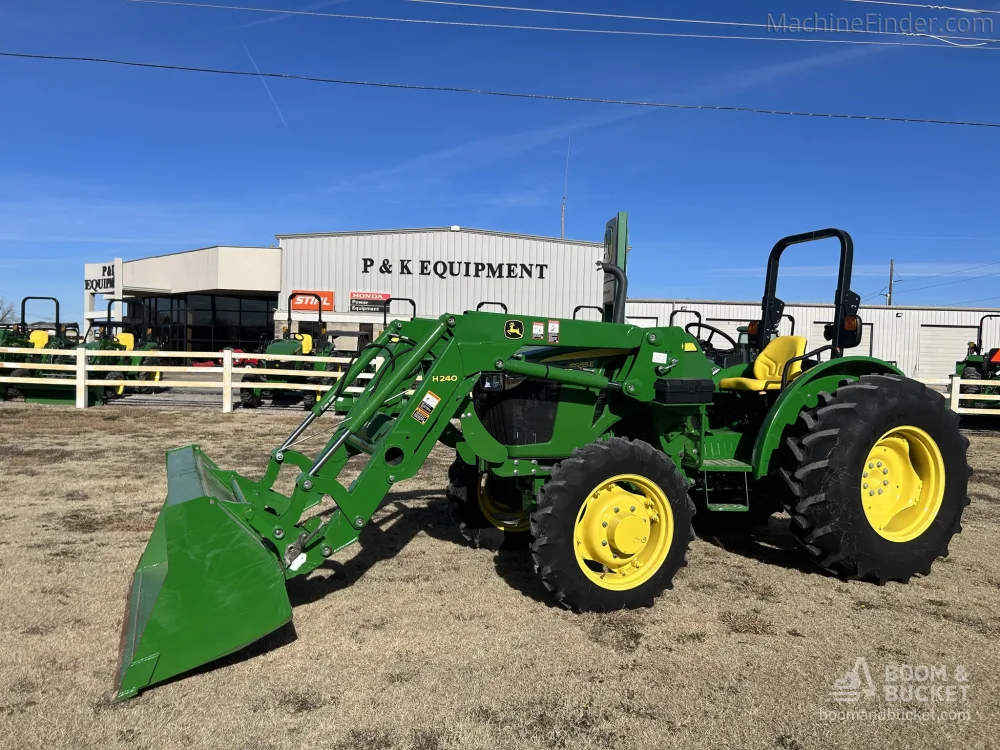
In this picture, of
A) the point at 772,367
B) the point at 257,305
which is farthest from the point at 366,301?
the point at 772,367

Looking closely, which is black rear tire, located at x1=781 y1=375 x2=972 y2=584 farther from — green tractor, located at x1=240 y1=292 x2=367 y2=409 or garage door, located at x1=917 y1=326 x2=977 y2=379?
garage door, located at x1=917 y1=326 x2=977 y2=379

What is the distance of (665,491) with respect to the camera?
4.05 m

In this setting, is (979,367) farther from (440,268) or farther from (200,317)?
(200,317)

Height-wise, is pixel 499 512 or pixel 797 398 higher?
pixel 797 398

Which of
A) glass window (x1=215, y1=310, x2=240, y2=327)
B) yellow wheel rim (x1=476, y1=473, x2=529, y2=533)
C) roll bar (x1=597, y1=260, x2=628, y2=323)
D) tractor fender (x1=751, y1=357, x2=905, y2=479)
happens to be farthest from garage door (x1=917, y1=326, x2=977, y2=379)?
yellow wheel rim (x1=476, y1=473, x2=529, y2=533)

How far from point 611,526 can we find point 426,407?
1197mm

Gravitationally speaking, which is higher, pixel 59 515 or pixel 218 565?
pixel 218 565

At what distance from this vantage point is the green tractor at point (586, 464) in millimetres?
3408

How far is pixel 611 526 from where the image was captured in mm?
3969

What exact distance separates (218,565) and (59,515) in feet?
11.1

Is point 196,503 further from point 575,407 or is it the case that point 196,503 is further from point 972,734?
point 972,734

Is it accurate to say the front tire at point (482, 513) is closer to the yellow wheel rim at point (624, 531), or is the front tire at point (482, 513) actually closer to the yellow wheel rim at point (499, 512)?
the yellow wheel rim at point (499, 512)

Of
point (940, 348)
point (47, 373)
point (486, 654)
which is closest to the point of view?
point (486, 654)

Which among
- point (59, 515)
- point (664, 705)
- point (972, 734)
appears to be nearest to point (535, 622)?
point (664, 705)
